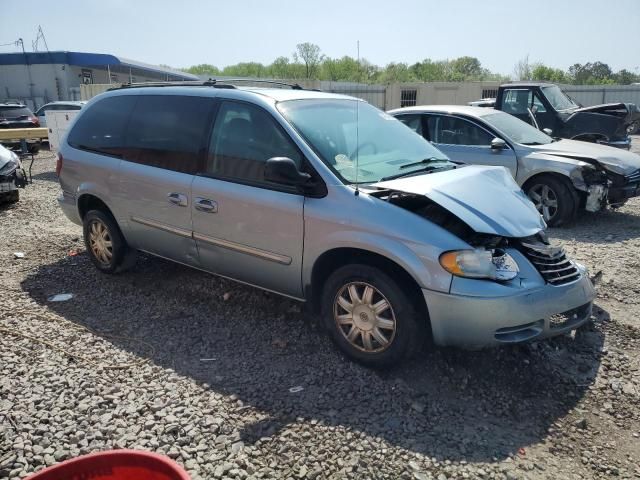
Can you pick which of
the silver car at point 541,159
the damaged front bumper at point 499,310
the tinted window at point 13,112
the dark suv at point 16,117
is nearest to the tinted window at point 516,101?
the silver car at point 541,159

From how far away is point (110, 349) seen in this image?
154 inches

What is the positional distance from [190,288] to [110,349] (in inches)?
52.0

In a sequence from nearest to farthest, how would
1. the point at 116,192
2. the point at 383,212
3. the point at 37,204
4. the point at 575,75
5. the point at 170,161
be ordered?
the point at 383,212 → the point at 170,161 → the point at 116,192 → the point at 37,204 → the point at 575,75

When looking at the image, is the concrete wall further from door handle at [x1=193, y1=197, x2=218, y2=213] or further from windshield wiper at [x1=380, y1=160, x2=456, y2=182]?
windshield wiper at [x1=380, y1=160, x2=456, y2=182]

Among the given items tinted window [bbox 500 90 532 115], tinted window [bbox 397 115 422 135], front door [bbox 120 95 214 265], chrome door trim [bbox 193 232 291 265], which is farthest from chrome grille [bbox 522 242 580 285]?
tinted window [bbox 500 90 532 115]

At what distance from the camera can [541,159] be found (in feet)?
24.3

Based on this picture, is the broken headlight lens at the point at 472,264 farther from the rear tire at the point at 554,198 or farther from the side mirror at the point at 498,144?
the side mirror at the point at 498,144

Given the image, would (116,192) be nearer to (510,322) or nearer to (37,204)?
(510,322)

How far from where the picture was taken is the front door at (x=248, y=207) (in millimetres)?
3793

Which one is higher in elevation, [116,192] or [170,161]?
[170,161]

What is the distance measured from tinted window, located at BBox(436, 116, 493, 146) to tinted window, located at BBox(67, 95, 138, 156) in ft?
16.0

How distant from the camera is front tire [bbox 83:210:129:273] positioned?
5.18m

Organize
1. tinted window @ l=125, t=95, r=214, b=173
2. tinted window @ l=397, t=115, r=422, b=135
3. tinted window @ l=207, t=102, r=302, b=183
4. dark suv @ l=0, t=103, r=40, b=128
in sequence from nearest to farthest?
tinted window @ l=207, t=102, r=302, b=183 → tinted window @ l=125, t=95, r=214, b=173 → tinted window @ l=397, t=115, r=422, b=135 → dark suv @ l=0, t=103, r=40, b=128

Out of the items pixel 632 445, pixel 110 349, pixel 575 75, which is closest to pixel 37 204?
pixel 110 349
